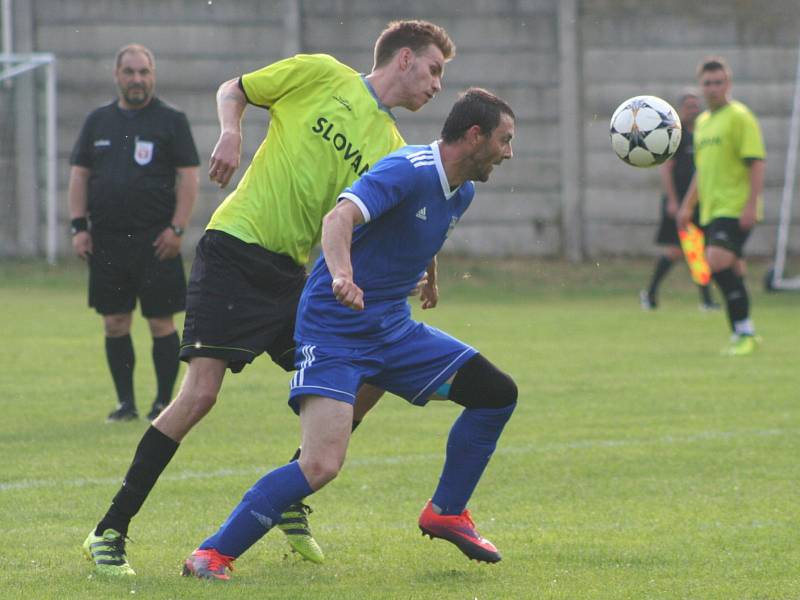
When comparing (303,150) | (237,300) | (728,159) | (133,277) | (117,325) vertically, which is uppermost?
(303,150)

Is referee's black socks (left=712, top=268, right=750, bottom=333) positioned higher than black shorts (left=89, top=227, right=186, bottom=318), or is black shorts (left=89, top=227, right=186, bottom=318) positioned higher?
black shorts (left=89, top=227, right=186, bottom=318)

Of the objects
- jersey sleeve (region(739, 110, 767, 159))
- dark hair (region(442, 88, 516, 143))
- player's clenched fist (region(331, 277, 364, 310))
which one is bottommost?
player's clenched fist (region(331, 277, 364, 310))

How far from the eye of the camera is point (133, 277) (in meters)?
8.77

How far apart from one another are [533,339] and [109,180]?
5715 millimetres

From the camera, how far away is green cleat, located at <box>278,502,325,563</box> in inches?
Answer: 211

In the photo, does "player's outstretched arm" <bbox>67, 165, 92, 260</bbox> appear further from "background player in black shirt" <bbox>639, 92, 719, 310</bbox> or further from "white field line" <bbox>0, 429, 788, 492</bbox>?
"background player in black shirt" <bbox>639, 92, 719, 310</bbox>

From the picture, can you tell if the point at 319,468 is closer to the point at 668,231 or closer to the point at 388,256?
the point at 388,256

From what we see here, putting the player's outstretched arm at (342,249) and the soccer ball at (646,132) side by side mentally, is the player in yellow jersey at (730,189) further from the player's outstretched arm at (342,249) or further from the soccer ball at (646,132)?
the player's outstretched arm at (342,249)

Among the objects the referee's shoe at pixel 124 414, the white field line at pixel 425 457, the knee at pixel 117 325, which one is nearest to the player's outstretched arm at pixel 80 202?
the knee at pixel 117 325

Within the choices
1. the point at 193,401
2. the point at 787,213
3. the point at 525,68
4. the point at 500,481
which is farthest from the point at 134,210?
the point at 525,68

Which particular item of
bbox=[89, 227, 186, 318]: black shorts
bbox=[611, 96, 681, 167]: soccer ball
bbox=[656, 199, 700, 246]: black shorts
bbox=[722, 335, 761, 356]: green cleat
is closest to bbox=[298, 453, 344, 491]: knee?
bbox=[611, 96, 681, 167]: soccer ball

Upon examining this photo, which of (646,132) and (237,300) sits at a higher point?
(646,132)

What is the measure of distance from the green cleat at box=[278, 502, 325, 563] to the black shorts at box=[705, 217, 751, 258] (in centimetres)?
750

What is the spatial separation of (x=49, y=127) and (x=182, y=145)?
11.0 m
